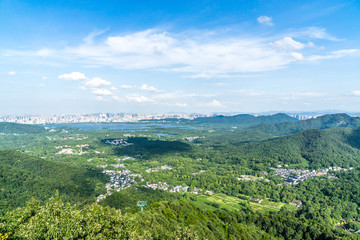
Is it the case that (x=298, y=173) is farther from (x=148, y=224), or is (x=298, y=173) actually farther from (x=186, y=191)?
(x=148, y=224)

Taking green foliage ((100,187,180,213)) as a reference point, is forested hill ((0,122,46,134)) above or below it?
above

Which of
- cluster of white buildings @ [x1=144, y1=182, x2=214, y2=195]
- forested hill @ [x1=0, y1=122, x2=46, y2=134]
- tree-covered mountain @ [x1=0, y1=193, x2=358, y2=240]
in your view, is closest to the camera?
tree-covered mountain @ [x1=0, y1=193, x2=358, y2=240]

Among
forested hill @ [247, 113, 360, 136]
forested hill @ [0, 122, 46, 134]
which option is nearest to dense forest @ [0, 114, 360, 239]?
forested hill @ [0, 122, 46, 134]

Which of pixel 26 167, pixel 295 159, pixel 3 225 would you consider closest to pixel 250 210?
pixel 3 225

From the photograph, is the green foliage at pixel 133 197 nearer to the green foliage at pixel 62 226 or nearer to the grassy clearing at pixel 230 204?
the grassy clearing at pixel 230 204

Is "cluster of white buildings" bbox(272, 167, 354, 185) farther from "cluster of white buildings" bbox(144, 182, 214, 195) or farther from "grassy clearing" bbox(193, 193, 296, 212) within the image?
"cluster of white buildings" bbox(144, 182, 214, 195)

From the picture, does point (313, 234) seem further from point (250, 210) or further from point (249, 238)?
point (250, 210)

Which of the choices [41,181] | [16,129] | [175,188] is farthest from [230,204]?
[16,129]
